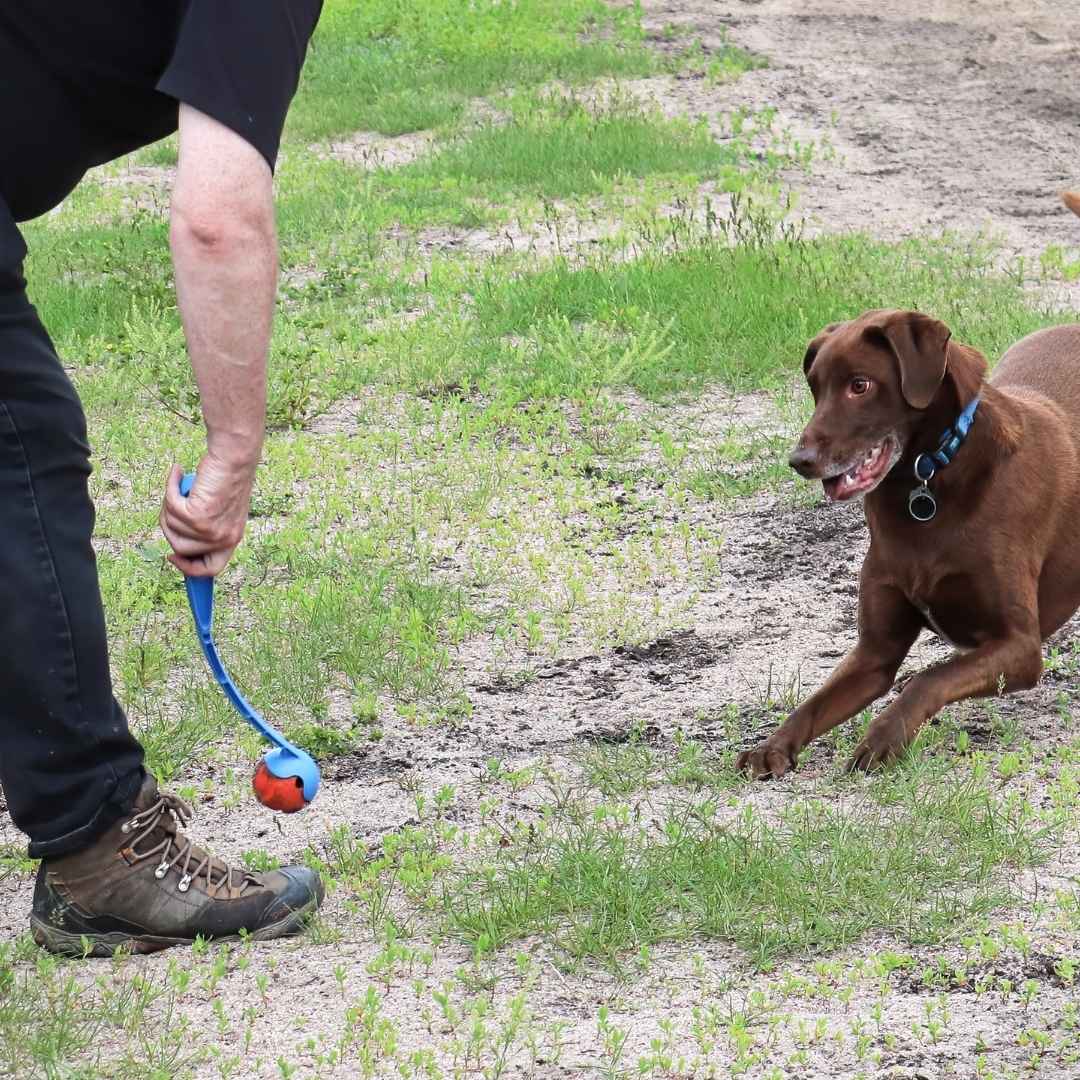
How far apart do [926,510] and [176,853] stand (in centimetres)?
206

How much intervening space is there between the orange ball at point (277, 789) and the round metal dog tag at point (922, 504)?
1.81m

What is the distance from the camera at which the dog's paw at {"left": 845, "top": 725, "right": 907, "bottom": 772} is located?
393 centimetres

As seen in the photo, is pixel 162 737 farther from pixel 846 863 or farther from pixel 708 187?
pixel 708 187

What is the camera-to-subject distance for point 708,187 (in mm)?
9727

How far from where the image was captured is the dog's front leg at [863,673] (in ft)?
13.2

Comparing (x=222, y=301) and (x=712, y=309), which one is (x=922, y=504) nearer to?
(x=222, y=301)

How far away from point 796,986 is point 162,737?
1902 millimetres

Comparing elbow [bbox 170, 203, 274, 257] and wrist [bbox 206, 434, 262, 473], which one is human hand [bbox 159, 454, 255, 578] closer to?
wrist [bbox 206, 434, 262, 473]

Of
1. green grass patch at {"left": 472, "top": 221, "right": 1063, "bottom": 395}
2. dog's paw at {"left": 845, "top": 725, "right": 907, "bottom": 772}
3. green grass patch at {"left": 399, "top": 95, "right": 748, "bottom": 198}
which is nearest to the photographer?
dog's paw at {"left": 845, "top": 725, "right": 907, "bottom": 772}

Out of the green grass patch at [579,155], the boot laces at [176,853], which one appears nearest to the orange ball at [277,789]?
the boot laces at [176,853]

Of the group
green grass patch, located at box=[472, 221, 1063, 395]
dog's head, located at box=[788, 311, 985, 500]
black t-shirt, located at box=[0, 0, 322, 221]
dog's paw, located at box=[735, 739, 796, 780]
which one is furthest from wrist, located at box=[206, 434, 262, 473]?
green grass patch, located at box=[472, 221, 1063, 395]

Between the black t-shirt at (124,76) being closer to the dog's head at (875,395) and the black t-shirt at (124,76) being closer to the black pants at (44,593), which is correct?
the black pants at (44,593)

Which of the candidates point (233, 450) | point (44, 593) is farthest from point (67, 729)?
point (233, 450)

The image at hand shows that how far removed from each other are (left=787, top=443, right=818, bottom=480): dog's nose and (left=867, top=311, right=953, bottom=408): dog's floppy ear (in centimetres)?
27
